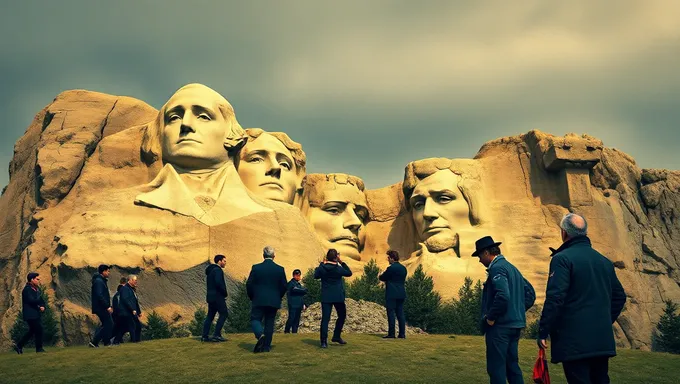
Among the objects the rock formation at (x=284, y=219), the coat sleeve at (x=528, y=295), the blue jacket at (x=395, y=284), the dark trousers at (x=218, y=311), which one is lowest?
the coat sleeve at (x=528, y=295)

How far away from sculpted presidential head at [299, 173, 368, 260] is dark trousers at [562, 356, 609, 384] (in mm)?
20472

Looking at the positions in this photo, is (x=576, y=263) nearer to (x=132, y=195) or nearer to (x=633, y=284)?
(x=132, y=195)

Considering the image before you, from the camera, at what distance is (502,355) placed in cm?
805

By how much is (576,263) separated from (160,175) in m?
16.9

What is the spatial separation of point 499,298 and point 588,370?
145cm

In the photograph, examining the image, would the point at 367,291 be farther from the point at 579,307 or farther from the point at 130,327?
the point at 579,307

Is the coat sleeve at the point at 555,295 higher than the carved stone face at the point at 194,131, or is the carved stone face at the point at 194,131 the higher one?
the carved stone face at the point at 194,131

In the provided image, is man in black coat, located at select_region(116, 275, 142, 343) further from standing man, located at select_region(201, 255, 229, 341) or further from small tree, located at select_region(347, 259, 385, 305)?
small tree, located at select_region(347, 259, 385, 305)

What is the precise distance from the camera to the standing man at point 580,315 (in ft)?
22.2

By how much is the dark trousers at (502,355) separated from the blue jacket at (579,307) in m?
1.07

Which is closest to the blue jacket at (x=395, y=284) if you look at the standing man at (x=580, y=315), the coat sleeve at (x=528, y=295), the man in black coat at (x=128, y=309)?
the man in black coat at (x=128, y=309)

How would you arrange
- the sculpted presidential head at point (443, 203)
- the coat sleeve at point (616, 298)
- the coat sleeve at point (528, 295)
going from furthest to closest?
the sculpted presidential head at point (443, 203)
the coat sleeve at point (528, 295)
the coat sleeve at point (616, 298)

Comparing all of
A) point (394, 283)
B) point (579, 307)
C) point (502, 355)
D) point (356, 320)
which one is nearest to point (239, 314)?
point (356, 320)

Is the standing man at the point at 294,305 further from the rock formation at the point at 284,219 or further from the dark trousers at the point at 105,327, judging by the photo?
the rock formation at the point at 284,219
